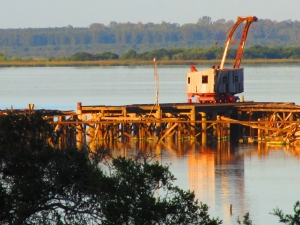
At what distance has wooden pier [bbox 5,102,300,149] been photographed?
43.0 metres

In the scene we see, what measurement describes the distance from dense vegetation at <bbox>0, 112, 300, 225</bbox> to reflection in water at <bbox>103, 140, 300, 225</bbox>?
8.12 m

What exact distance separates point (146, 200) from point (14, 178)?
3.10 metres

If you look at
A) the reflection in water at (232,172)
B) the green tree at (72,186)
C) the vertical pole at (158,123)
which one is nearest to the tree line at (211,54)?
the vertical pole at (158,123)

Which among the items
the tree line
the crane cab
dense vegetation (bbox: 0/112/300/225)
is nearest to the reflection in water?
the crane cab

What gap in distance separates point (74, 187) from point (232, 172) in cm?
1748

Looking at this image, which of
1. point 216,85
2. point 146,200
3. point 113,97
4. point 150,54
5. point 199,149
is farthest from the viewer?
point 150,54

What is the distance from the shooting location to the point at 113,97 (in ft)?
269

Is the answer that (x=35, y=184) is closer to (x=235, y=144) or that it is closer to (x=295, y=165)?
(x=295, y=165)

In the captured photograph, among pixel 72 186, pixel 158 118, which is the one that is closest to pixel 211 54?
pixel 158 118

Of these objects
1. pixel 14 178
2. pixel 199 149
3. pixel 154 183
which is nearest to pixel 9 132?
pixel 14 178

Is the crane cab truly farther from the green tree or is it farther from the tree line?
the tree line

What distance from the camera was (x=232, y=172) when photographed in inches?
1428

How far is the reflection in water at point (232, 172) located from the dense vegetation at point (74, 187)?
26.6 feet

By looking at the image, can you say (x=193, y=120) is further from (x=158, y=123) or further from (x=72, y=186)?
(x=72, y=186)
